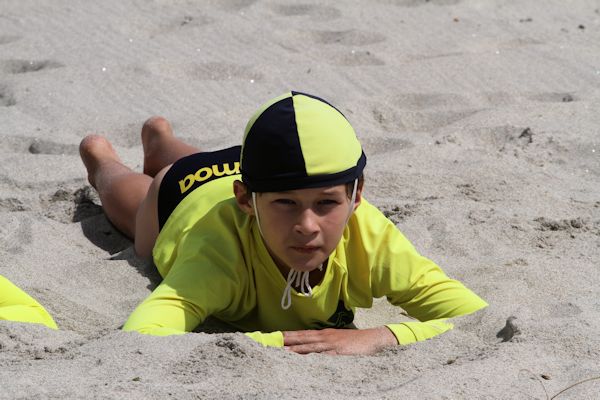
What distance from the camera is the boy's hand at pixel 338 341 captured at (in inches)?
107

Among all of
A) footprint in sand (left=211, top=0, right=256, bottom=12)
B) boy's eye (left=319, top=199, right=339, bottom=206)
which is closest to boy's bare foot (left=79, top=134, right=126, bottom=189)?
boy's eye (left=319, top=199, right=339, bottom=206)

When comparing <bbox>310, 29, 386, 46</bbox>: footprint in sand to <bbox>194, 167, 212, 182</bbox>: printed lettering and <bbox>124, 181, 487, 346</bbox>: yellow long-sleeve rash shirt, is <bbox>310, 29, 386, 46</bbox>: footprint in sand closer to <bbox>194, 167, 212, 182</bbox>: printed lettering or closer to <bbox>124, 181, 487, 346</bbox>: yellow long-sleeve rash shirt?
<bbox>194, 167, 212, 182</bbox>: printed lettering

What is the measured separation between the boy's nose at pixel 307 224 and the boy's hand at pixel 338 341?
279mm

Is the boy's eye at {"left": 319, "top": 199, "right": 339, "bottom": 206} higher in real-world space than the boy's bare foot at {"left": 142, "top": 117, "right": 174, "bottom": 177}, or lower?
higher

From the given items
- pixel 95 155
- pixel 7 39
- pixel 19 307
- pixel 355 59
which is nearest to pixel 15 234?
pixel 95 155

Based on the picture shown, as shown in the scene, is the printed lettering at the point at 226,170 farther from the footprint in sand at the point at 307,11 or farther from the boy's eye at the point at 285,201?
the footprint in sand at the point at 307,11

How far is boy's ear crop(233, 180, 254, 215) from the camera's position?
9.57 ft

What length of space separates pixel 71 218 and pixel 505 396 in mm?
2117

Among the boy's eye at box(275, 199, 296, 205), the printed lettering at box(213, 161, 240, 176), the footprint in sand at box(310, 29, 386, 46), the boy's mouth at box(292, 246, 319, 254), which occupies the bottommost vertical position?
the footprint in sand at box(310, 29, 386, 46)

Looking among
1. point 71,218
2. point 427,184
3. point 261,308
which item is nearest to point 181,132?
point 71,218

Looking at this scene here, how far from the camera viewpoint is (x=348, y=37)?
228 inches

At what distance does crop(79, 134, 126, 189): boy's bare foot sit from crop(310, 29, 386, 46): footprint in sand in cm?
192

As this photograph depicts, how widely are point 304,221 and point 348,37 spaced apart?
322cm

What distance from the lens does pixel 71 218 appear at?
3941mm
